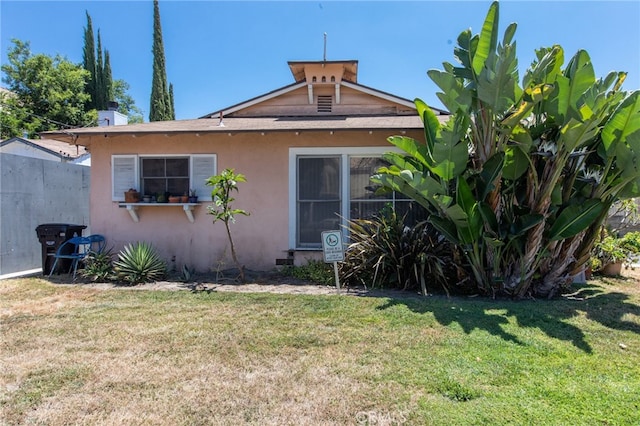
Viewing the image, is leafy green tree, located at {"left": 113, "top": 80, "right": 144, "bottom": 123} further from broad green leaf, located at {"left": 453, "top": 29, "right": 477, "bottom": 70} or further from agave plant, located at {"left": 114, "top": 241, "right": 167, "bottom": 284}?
broad green leaf, located at {"left": 453, "top": 29, "right": 477, "bottom": 70}

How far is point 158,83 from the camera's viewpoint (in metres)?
28.2

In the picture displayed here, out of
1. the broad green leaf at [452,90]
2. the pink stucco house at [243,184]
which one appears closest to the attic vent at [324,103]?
the pink stucco house at [243,184]

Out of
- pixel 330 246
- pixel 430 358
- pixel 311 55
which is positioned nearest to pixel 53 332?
pixel 330 246

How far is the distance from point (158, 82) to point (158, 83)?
8cm

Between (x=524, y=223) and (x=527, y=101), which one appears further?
(x=524, y=223)

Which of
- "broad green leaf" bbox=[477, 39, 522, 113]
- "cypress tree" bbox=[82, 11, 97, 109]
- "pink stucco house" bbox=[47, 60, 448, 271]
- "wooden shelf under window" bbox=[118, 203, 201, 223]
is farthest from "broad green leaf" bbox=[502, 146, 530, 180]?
"cypress tree" bbox=[82, 11, 97, 109]

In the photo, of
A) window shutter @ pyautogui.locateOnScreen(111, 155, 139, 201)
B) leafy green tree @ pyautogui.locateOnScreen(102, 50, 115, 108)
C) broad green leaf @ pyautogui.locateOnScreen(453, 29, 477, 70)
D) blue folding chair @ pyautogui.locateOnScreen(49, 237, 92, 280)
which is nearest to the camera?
broad green leaf @ pyautogui.locateOnScreen(453, 29, 477, 70)

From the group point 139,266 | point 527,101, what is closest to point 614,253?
point 527,101

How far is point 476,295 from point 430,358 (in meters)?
2.91

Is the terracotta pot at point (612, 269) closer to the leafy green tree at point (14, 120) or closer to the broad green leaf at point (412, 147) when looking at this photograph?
the broad green leaf at point (412, 147)

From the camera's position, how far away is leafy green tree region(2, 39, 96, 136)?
25844 millimetres

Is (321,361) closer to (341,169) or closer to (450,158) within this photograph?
(450,158)

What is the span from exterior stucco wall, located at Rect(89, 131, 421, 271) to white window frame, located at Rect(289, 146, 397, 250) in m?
0.09

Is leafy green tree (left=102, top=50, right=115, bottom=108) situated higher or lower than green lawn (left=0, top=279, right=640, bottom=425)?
higher
